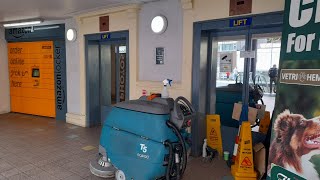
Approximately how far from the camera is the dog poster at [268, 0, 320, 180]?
1868 mm

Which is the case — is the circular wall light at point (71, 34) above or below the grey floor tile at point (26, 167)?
above

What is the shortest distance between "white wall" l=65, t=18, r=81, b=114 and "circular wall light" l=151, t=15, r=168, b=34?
6.97ft

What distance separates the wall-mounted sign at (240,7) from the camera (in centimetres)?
307

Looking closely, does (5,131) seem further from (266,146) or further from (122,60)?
(266,146)

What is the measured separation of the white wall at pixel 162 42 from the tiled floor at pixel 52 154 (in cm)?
144

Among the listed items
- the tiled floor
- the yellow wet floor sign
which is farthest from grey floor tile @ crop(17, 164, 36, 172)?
the yellow wet floor sign

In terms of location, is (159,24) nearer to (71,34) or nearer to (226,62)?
(226,62)

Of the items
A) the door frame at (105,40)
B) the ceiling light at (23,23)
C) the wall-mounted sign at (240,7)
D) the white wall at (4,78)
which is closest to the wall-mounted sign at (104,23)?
the door frame at (105,40)

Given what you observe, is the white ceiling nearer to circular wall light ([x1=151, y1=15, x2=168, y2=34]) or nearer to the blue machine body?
circular wall light ([x1=151, y1=15, x2=168, y2=34])

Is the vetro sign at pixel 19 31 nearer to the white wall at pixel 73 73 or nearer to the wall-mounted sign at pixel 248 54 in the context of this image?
the white wall at pixel 73 73

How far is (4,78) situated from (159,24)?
5106mm

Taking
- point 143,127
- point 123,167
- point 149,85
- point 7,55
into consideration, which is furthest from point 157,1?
point 7,55

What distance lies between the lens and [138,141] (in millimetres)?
2363

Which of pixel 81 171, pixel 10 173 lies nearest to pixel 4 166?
pixel 10 173
